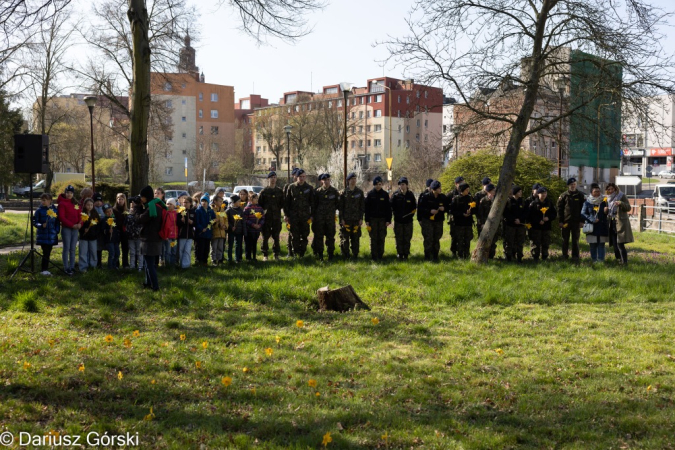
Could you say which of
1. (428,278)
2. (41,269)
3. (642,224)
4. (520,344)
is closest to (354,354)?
(520,344)

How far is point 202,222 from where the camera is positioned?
1393 cm

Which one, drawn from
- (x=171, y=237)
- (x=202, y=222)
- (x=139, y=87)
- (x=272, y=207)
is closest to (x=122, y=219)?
(x=171, y=237)

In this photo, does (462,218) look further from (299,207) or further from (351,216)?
(299,207)

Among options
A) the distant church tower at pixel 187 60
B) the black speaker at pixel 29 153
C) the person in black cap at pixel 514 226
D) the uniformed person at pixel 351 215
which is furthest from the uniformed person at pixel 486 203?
the distant church tower at pixel 187 60

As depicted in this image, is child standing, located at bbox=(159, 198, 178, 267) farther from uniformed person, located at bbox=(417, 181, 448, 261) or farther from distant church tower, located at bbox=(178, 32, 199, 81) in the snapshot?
distant church tower, located at bbox=(178, 32, 199, 81)

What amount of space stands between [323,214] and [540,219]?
5.33 m

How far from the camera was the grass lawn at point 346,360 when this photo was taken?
5324 millimetres

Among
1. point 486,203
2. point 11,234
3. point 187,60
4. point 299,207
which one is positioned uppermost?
point 187,60

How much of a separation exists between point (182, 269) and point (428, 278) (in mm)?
5312

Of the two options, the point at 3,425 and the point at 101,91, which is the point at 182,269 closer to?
the point at 3,425

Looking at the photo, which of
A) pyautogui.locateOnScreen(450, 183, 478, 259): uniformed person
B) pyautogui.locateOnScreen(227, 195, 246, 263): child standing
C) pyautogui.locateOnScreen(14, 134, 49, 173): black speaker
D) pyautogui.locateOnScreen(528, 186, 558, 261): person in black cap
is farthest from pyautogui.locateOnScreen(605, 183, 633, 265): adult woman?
pyautogui.locateOnScreen(14, 134, 49, 173): black speaker

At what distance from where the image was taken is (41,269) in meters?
13.0

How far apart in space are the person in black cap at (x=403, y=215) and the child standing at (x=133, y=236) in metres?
5.95

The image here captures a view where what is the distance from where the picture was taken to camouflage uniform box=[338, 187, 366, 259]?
14.5 m
